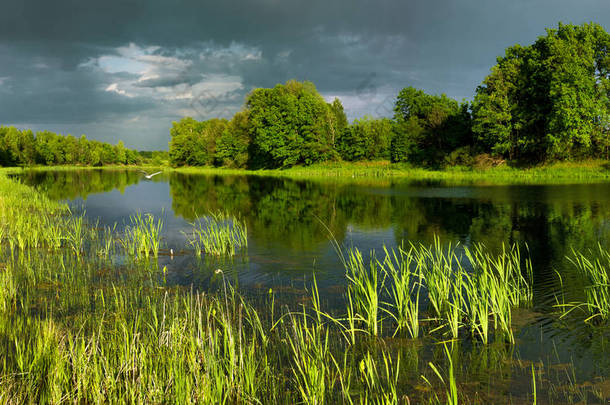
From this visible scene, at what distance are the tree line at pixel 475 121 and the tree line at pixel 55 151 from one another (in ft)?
218

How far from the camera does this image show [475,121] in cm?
5734

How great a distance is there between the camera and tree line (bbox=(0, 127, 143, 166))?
397 feet

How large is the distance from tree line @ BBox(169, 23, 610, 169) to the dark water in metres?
19.7

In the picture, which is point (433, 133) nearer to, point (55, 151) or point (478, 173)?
point (478, 173)

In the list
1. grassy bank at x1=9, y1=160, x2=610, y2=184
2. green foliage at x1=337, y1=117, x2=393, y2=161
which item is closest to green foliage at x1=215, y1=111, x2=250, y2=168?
grassy bank at x1=9, y1=160, x2=610, y2=184

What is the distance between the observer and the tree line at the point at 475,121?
50.2 metres

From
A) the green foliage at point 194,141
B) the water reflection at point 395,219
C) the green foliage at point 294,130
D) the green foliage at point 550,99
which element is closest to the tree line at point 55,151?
the green foliage at point 194,141

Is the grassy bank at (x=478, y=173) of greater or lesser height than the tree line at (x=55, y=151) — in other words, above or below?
below

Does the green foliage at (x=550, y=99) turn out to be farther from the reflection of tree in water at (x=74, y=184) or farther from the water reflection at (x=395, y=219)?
the reflection of tree in water at (x=74, y=184)

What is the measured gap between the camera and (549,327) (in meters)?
7.86

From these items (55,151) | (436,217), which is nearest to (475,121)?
(436,217)

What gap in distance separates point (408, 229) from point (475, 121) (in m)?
44.4

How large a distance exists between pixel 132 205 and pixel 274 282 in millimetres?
22284

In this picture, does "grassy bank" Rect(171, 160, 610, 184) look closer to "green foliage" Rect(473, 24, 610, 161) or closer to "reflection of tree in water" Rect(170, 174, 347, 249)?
"green foliage" Rect(473, 24, 610, 161)
